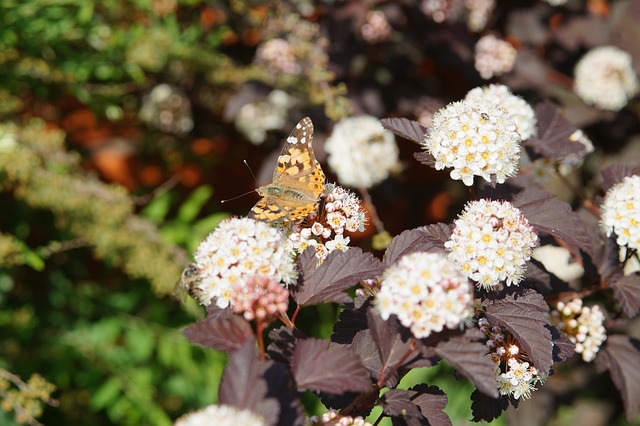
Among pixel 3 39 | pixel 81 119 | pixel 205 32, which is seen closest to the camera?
pixel 3 39

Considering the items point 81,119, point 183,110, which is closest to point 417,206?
point 183,110

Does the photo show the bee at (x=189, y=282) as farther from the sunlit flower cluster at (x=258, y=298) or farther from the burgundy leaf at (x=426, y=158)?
the burgundy leaf at (x=426, y=158)

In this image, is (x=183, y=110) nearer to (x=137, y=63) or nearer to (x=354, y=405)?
(x=137, y=63)

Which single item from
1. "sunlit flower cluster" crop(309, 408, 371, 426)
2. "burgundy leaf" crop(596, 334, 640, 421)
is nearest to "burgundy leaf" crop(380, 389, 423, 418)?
"sunlit flower cluster" crop(309, 408, 371, 426)

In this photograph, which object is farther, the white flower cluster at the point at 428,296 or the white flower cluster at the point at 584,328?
the white flower cluster at the point at 584,328

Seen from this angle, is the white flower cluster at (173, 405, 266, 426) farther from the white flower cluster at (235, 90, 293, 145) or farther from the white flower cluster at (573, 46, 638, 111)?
the white flower cluster at (573, 46, 638, 111)

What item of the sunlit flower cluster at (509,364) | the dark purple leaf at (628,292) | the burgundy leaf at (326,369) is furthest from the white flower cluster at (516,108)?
the burgundy leaf at (326,369)
